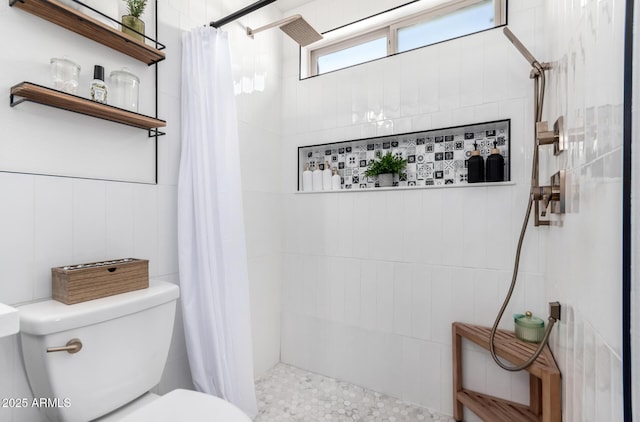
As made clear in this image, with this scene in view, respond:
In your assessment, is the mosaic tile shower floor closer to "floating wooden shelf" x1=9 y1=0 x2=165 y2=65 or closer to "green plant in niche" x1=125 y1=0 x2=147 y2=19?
"floating wooden shelf" x1=9 y1=0 x2=165 y2=65

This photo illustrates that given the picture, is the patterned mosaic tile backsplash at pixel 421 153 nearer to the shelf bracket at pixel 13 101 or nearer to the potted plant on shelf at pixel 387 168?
the potted plant on shelf at pixel 387 168

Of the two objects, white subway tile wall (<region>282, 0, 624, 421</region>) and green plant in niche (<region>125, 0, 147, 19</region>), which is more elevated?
green plant in niche (<region>125, 0, 147, 19</region>)

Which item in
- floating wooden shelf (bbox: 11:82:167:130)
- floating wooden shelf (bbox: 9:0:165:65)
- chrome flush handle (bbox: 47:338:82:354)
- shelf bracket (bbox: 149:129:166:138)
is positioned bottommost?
chrome flush handle (bbox: 47:338:82:354)

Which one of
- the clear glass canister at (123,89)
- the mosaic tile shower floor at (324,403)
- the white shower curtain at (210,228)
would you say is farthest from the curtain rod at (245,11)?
the mosaic tile shower floor at (324,403)

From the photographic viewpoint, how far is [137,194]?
1438 millimetres

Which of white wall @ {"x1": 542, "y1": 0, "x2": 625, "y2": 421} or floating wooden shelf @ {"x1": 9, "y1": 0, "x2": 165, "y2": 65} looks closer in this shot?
white wall @ {"x1": 542, "y1": 0, "x2": 625, "y2": 421}

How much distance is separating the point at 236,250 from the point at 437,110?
53.3 inches

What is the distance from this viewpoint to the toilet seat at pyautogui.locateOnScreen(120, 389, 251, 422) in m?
1.03

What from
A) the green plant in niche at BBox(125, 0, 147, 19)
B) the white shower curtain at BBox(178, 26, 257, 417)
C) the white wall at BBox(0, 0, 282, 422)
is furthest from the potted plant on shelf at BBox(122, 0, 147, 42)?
the white shower curtain at BBox(178, 26, 257, 417)

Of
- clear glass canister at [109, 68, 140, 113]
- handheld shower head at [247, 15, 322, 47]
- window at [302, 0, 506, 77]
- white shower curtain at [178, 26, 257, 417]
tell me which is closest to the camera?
clear glass canister at [109, 68, 140, 113]

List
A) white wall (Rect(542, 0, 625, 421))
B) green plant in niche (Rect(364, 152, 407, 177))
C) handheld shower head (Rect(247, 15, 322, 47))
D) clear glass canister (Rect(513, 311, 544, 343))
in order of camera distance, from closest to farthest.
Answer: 1. white wall (Rect(542, 0, 625, 421))
2. clear glass canister (Rect(513, 311, 544, 343))
3. handheld shower head (Rect(247, 15, 322, 47))
4. green plant in niche (Rect(364, 152, 407, 177))

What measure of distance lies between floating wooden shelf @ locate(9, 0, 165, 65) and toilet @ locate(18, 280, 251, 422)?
1.02 meters

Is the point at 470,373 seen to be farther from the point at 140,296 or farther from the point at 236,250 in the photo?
the point at 140,296

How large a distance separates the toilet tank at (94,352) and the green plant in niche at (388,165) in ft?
4.36
